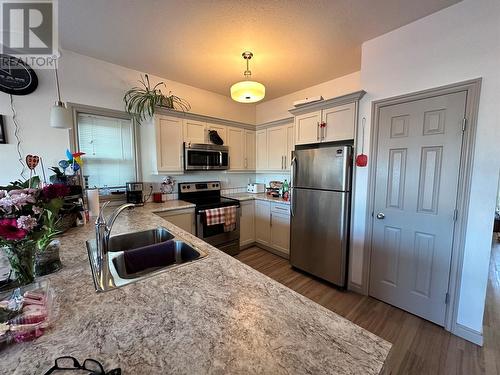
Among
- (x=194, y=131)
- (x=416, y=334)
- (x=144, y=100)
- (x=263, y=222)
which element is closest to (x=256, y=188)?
(x=263, y=222)

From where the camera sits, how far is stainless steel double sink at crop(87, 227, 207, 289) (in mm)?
1249

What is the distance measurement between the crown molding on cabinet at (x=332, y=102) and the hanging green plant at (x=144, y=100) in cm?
177

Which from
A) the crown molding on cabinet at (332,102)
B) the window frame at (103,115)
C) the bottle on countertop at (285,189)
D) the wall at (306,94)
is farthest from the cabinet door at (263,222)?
the window frame at (103,115)

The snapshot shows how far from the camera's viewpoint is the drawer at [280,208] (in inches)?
120

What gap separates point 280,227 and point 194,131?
196cm

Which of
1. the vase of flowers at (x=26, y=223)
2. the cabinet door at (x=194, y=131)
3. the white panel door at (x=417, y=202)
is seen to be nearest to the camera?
the vase of flowers at (x=26, y=223)

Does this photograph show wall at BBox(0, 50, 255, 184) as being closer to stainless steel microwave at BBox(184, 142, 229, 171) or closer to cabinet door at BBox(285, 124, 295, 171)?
stainless steel microwave at BBox(184, 142, 229, 171)

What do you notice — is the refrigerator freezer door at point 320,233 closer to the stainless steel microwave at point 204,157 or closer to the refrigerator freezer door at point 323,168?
the refrigerator freezer door at point 323,168

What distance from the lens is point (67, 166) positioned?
2.03 meters

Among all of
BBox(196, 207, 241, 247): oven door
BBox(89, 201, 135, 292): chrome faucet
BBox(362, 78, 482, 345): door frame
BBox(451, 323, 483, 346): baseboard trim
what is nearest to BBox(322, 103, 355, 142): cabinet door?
BBox(362, 78, 482, 345): door frame

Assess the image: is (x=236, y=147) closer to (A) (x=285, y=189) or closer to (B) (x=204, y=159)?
(B) (x=204, y=159)

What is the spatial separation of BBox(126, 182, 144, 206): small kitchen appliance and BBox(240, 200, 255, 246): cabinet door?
1477 millimetres

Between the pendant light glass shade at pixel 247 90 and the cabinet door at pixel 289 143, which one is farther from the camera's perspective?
the cabinet door at pixel 289 143

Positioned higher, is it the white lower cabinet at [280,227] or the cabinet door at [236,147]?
the cabinet door at [236,147]
